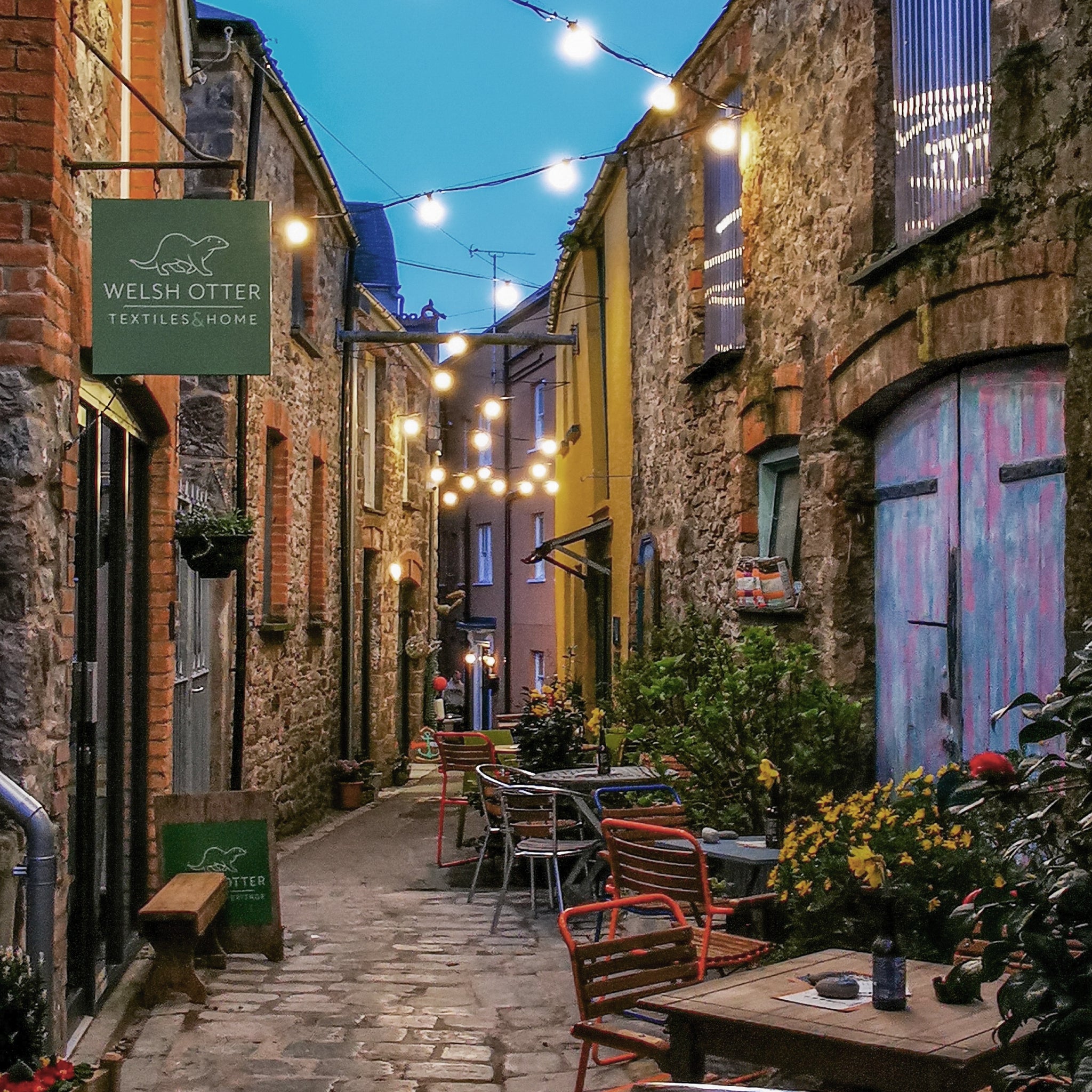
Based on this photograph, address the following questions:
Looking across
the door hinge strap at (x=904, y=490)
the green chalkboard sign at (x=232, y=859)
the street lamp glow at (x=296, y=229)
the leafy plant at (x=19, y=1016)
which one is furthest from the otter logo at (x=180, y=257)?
the street lamp glow at (x=296, y=229)

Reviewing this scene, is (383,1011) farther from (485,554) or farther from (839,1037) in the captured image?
(485,554)

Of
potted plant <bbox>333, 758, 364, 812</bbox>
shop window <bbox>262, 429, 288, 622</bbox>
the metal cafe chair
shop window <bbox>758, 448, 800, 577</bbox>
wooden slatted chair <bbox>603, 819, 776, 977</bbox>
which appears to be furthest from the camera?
potted plant <bbox>333, 758, 364, 812</bbox>

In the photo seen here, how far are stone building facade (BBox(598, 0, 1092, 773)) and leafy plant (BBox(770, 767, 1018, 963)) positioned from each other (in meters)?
0.70

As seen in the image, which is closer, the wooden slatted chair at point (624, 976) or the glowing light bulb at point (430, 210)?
the wooden slatted chair at point (624, 976)

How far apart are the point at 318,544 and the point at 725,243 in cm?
571

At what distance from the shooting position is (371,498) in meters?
16.8

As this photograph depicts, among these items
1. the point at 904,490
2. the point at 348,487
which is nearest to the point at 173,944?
the point at 904,490

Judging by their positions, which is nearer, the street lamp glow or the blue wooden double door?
the blue wooden double door

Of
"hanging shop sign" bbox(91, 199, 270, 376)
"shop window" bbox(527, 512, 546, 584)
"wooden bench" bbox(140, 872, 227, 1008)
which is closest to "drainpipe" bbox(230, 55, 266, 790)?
"wooden bench" bbox(140, 872, 227, 1008)

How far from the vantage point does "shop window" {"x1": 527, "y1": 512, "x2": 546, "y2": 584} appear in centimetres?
2361

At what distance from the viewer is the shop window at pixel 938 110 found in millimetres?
5727

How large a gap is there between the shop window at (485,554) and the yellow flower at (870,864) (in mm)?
23275

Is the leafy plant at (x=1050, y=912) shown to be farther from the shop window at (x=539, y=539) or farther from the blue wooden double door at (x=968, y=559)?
the shop window at (x=539, y=539)

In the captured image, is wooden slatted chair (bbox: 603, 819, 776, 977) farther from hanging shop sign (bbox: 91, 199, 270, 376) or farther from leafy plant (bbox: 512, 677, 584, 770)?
Answer: leafy plant (bbox: 512, 677, 584, 770)
